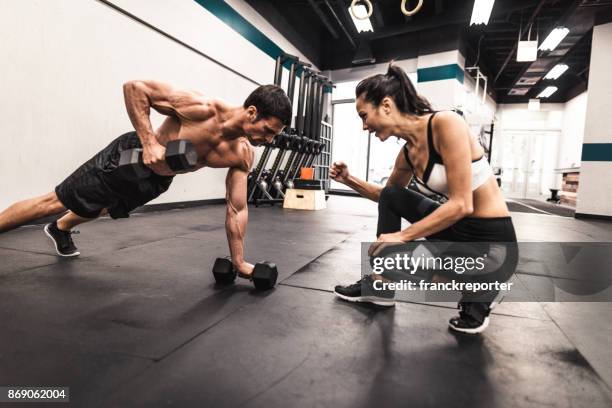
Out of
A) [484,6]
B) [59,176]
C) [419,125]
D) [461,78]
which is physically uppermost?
[484,6]

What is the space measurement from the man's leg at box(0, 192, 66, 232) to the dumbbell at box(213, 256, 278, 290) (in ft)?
2.73

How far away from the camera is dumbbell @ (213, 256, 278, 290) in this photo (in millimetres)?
1647

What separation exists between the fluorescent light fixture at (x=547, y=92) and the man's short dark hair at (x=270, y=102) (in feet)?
42.2

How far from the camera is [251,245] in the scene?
8.84 feet

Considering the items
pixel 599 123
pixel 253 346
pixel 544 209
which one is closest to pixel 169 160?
pixel 253 346

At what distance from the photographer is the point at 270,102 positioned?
1.58 meters

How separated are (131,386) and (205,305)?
0.58m

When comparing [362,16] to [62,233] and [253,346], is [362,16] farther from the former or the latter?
[253,346]

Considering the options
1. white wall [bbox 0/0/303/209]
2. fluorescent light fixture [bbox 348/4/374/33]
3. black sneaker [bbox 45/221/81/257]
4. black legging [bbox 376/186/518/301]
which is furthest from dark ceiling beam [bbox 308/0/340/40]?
black legging [bbox 376/186/518/301]

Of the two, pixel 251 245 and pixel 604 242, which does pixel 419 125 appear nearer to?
pixel 251 245

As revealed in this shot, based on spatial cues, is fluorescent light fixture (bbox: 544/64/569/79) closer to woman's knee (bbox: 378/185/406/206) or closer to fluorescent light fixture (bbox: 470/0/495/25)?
fluorescent light fixture (bbox: 470/0/495/25)

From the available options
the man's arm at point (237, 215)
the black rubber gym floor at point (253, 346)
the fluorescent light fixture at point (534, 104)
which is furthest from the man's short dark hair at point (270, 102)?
the fluorescent light fixture at point (534, 104)

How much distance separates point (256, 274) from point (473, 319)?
35.3 inches

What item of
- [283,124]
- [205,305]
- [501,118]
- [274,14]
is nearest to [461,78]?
[274,14]
